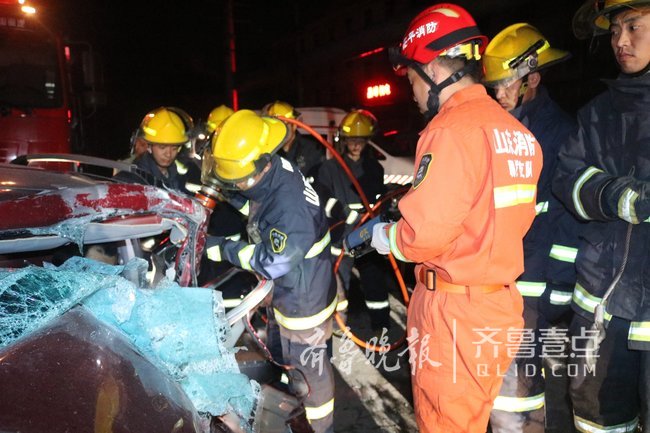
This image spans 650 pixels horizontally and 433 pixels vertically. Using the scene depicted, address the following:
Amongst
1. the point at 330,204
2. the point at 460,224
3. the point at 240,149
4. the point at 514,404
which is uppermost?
the point at 240,149

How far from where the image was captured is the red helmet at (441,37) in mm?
1984

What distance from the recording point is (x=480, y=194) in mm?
1936

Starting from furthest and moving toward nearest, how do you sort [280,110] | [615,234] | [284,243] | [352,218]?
1. [280,110]
2. [352,218]
3. [284,243]
4. [615,234]

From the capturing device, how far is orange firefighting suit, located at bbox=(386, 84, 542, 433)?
184 centimetres

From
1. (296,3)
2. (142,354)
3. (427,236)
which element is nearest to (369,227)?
(427,236)

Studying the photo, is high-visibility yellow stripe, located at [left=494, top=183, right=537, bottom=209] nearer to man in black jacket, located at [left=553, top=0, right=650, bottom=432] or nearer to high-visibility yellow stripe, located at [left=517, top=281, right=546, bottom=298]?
man in black jacket, located at [left=553, top=0, right=650, bottom=432]

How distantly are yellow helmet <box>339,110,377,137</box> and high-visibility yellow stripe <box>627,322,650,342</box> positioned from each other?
3.52 meters

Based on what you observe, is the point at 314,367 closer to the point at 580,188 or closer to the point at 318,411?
the point at 318,411

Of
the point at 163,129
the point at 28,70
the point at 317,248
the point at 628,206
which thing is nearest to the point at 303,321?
the point at 317,248

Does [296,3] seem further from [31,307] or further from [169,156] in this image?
[31,307]

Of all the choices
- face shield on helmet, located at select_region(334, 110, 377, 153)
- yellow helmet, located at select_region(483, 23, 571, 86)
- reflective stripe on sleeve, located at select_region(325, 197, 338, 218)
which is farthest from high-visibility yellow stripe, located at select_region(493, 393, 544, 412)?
face shield on helmet, located at select_region(334, 110, 377, 153)

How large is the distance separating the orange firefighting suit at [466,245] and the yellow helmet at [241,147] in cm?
92

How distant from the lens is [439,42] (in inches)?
78.1

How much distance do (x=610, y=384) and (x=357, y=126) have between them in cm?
359
